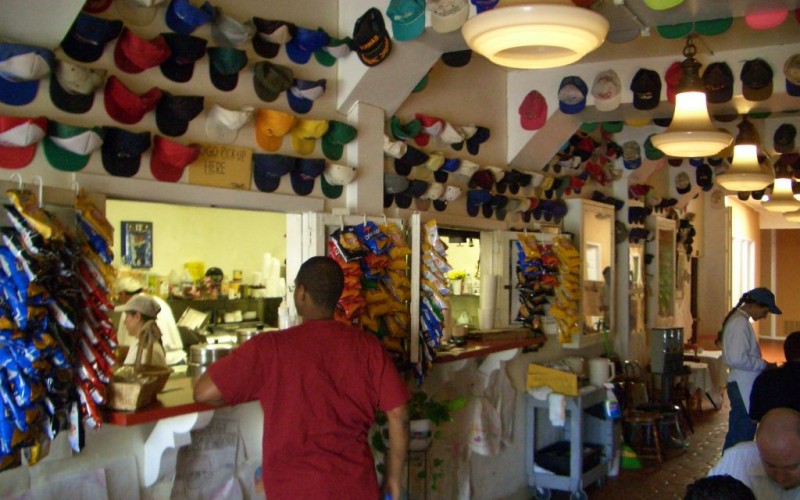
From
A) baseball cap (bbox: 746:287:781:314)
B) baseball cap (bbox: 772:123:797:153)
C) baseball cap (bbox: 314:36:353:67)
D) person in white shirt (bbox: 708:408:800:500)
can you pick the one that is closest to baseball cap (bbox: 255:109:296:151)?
baseball cap (bbox: 314:36:353:67)

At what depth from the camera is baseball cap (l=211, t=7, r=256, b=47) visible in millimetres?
3100

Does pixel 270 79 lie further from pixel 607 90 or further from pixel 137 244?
pixel 137 244

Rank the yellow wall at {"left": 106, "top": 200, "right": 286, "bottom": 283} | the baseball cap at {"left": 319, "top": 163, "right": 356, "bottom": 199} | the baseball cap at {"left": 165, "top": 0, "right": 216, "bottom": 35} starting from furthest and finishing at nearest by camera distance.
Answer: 1. the yellow wall at {"left": 106, "top": 200, "right": 286, "bottom": 283}
2. the baseball cap at {"left": 319, "top": 163, "right": 356, "bottom": 199}
3. the baseball cap at {"left": 165, "top": 0, "right": 216, "bottom": 35}

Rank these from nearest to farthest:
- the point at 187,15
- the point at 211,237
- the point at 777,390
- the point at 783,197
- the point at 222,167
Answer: the point at 187,15
the point at 222,167
the point at 777,390
the point at 211,237
the point at 783,197

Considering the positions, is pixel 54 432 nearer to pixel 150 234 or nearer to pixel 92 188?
pixel 92 188

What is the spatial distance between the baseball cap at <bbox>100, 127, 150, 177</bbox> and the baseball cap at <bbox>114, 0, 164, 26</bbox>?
1.47ft

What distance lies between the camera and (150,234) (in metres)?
6.15

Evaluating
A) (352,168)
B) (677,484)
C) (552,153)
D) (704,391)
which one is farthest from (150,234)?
(704,391)

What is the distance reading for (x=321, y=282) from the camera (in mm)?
2422

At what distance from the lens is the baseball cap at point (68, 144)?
262 cm

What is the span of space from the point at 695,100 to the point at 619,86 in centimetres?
123

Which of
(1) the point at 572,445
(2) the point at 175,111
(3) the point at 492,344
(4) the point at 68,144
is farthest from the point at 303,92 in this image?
(1) the point at 572,445

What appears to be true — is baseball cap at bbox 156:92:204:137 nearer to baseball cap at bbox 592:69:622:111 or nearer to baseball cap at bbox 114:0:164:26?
baseball cap at bbox 114:0:164:26

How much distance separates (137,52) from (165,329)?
2.93m
